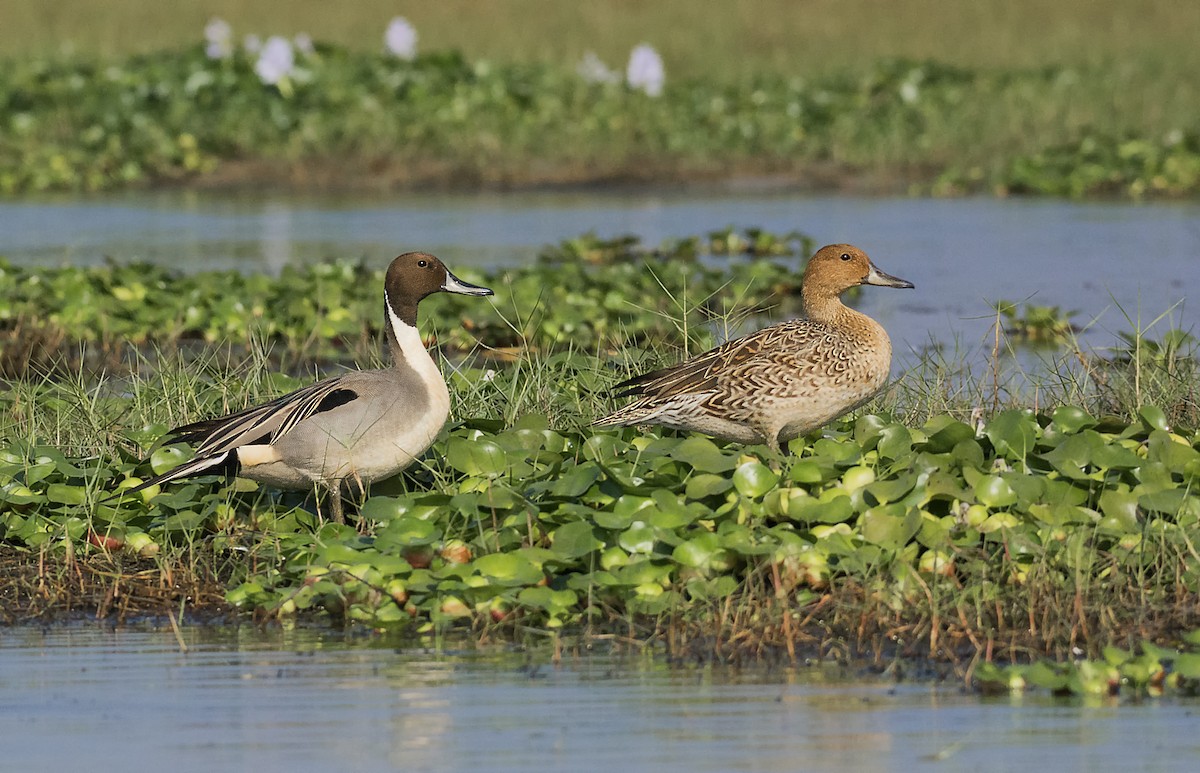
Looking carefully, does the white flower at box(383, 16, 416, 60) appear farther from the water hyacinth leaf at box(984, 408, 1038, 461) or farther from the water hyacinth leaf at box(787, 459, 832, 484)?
the water hyacinth leaf at box(787, 459, 832, 484)

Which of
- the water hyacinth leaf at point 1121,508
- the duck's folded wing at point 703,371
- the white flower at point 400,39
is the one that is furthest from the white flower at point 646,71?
the water hyacinth leaf at point 1121,508

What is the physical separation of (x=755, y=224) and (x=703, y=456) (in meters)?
13.0

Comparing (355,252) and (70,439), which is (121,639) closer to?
(70,439)

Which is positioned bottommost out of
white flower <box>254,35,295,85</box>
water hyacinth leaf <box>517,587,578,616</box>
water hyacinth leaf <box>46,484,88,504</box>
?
water hyacinth leaf <box>517,587,578,616</box>

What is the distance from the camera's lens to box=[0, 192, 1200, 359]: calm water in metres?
14.9

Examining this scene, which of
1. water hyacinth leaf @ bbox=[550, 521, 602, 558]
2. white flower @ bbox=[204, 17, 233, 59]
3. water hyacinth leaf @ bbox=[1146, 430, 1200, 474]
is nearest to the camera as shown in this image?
water hyacinth leaf @ bbox=[550, 521, 602, 558]

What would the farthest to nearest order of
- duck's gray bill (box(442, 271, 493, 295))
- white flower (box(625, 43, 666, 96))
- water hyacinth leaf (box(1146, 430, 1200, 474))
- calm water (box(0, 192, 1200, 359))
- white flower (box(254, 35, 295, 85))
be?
white flower (box(625, 43, 666, 96)), white flower (box(254, 35, 295, 85)), calm water (box(0, 192, 1200, 359)), duck's gray bill (box(442, 271, 493, 295)), water hyacinth leaf (box(1146, 430, 1200, 474))

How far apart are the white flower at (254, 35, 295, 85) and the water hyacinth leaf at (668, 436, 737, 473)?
19.1 meters

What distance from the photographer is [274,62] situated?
2525 centimetres

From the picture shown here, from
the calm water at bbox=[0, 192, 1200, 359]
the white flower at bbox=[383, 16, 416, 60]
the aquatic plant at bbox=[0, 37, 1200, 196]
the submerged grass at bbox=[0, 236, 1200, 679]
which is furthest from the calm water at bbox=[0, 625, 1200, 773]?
the white flower at bbox=[383, 16, 416, 60]

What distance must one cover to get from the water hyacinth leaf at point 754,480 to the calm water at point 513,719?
929mm

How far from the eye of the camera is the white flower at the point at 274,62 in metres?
25.3

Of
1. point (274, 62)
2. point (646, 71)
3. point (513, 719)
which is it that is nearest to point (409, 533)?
point (513, 719)

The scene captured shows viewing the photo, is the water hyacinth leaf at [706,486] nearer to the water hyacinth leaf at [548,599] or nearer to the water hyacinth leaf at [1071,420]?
the water hyacinth leaf at [548,599]
